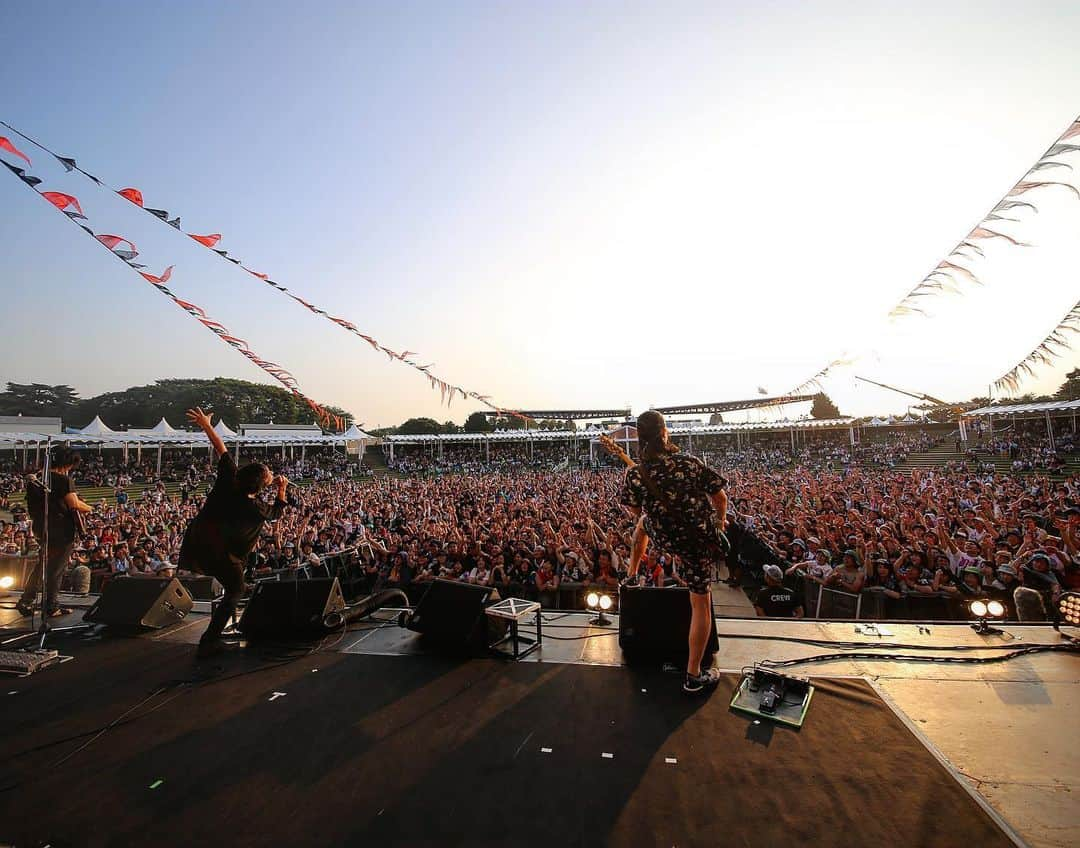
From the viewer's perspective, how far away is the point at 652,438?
123 inches

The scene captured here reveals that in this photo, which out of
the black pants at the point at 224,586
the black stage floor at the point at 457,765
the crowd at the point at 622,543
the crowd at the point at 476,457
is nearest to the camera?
the black stage floor at the point at 457,765

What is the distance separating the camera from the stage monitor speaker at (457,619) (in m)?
3.56

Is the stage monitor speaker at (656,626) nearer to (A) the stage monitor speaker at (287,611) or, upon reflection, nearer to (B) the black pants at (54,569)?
(A) the stage monitor speaker at (287,611)

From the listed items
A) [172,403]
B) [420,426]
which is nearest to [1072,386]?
[420,426]

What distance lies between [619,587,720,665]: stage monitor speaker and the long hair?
943 millimetres

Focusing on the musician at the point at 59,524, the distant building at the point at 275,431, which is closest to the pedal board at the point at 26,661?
the musician at the point at 59,524

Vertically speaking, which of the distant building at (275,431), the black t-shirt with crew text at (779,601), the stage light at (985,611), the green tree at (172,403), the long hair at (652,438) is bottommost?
Result: the black t-shirt with crew text at (779,601)

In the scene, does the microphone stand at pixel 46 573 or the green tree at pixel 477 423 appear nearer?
the microphone stand at pixel 46 573

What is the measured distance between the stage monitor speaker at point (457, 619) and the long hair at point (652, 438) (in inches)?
58.1

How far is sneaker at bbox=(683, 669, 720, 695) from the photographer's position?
114 inches

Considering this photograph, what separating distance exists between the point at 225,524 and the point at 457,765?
101 inches

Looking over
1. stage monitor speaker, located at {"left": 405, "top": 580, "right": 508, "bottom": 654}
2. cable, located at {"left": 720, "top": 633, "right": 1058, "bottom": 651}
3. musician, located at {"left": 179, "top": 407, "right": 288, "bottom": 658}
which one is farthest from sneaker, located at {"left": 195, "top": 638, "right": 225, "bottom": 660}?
cable, located at {"left": 720, "top": 633, "right": 1058, "bottom": 651}

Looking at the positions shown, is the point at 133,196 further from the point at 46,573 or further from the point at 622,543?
the point at 622,543

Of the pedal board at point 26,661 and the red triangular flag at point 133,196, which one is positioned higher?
the red triangular flag at point 133,196
